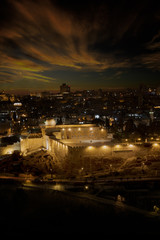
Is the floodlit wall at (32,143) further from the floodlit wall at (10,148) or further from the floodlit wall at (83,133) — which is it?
the floodlit wall at (83,133)

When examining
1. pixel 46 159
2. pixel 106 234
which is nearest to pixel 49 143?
pixel 46 159

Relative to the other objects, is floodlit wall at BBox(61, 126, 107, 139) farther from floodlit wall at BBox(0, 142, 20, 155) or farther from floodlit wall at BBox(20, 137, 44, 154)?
floodlit wall at BBox(0, 142, 20, 155)

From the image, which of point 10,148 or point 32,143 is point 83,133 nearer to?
point 32,143

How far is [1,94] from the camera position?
113ft

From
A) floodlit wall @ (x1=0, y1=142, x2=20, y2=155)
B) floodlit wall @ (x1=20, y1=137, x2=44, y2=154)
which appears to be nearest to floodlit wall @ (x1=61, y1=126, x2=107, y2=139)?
floodlit wall @ (x1=20, y1=137, x2=44, y2=154)

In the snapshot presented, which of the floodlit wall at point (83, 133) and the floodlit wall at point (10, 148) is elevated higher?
the floodlit wall at point (83, 133)

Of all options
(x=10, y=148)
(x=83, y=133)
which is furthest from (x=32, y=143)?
(x=83, y=133)

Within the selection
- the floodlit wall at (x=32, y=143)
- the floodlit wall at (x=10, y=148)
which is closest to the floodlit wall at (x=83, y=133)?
the floodlit wall at (x=32, y=143)

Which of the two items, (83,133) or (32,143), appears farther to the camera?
(83,133)

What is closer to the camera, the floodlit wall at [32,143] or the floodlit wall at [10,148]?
the floodlit wall at [32,143]

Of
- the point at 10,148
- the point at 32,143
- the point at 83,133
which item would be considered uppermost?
the point at 83,133

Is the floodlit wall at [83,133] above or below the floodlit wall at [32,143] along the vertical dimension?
above

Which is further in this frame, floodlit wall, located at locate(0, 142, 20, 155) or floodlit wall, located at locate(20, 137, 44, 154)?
floodlit wall, located at locate(0, 142, 20, 155)

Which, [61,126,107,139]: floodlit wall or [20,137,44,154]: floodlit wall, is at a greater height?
[61,126,107,139]: floodlit wall
